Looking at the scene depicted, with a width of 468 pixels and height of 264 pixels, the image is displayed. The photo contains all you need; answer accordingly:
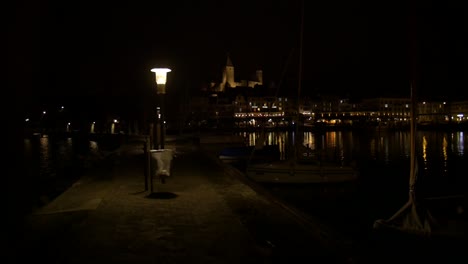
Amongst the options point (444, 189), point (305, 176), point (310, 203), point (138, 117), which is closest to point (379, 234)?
point (310, 203)

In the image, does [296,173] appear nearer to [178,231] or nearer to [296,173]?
[296,173]

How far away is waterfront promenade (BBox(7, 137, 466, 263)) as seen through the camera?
7113mm

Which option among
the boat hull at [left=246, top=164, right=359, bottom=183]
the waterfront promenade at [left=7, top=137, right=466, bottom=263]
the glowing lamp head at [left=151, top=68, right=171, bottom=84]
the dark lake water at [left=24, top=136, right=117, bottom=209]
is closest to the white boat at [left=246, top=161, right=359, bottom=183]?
the boat hull at [left=246, top=164, right=359, bottom=183]

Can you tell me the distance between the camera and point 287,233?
8742mm

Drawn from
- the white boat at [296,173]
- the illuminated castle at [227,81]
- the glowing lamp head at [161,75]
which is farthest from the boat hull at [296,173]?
the illuminated castle at [227,81]

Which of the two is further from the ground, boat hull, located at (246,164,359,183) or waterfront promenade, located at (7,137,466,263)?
waterfront promenade, located at (7,137,466,263)

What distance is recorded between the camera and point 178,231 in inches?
332

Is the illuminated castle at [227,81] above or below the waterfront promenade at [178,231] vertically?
above

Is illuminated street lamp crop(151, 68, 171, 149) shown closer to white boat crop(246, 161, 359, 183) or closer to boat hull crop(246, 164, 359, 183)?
white boat crop(246, 161, 359, 183)

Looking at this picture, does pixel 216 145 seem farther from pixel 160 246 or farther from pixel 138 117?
pixel 138 117

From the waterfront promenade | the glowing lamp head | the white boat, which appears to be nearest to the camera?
the waterfront promenade

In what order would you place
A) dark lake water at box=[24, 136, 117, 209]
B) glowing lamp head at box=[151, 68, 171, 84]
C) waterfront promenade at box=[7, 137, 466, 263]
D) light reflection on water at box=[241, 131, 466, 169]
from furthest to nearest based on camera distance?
1. light reflection on water at box=[241, 131, 466, 169]
2. dark lake water at box=[24, 136, 117, 209]
3. glowing lamp head at box=[151, 68, 171, 84]
4. waterfront promenade at box=[7, 137, 466, 263]

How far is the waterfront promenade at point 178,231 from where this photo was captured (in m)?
7.11

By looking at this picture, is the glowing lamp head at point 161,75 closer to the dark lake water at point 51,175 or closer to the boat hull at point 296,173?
the dark lake water at point 51,175
